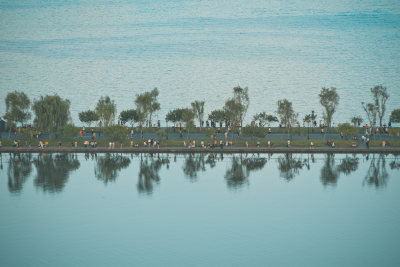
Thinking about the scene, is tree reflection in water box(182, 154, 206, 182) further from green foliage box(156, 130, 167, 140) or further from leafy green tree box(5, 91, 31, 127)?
leafy green tree box(5, 91, 31, 127)

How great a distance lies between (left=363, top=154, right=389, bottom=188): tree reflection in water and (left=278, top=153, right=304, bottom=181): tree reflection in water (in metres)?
8.44

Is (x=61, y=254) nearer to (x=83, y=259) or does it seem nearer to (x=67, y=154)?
(x=83, y=259)

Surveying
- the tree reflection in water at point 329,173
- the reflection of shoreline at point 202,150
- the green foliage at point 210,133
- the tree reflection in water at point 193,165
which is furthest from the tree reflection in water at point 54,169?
the tree reflection in water at point 329,173

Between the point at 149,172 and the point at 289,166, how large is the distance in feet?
61.0

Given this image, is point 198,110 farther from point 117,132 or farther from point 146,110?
point 117,132

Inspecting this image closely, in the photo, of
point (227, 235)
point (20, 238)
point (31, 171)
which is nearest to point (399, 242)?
point (227, 235)

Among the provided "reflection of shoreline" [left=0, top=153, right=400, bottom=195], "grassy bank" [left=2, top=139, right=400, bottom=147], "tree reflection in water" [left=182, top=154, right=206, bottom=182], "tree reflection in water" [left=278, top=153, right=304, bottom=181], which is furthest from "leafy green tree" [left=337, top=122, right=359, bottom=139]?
"tree reflection in water" [left=182, top=154, right=206, bottom=182]

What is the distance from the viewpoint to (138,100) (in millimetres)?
86625

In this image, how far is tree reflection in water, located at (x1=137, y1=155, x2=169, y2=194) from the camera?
48.2 meters

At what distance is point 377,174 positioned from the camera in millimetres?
53250

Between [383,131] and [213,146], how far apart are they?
1336 inches

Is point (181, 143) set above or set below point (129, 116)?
below

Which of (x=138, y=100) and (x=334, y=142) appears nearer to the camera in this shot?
(x=334, y=142)

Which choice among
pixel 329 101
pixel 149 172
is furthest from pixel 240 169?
pixel 329 101
